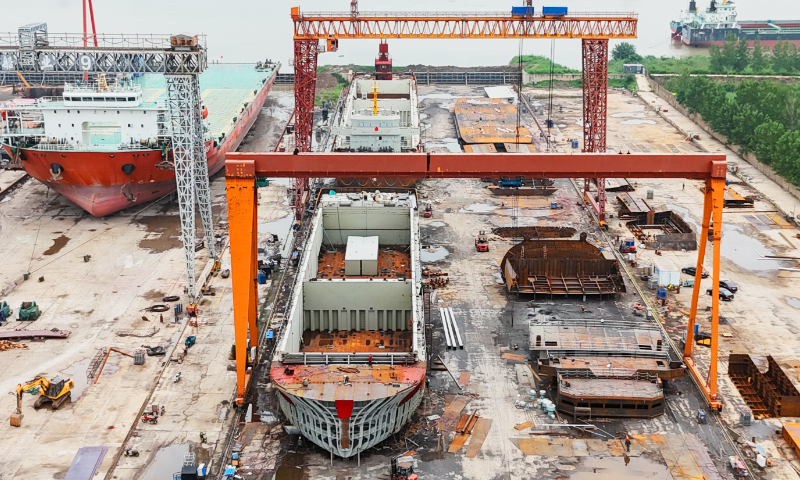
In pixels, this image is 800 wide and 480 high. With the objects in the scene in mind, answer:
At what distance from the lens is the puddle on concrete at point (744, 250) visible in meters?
46.3

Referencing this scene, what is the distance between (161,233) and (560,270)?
867 inches

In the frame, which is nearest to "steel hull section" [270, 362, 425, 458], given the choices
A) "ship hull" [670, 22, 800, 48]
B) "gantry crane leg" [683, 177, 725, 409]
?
"gantry crane leg" [683, 177, 725, 409]

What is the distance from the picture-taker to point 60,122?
5344cm

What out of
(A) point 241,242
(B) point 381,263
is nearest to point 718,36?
(B) point 381,263

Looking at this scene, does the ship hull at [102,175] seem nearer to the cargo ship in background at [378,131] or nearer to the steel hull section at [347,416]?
the cargo ship in background at [378,131]

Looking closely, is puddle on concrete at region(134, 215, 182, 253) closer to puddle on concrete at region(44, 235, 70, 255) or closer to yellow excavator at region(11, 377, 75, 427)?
puddle on concrete at region(44, 235, 70, 255)

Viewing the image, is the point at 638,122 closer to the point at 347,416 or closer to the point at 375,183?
the point at 375,183

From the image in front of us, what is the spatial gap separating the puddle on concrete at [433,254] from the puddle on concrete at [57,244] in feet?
61.4

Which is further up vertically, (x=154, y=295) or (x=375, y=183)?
(x=375, y=183)

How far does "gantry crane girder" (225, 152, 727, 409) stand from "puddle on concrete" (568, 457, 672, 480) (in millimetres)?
5271

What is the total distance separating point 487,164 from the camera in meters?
33.2

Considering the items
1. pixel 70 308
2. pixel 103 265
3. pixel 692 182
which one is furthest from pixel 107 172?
pixel 692 182

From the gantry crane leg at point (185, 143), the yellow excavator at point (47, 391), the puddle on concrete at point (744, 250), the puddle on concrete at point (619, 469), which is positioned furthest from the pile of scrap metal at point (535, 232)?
the yellow excavator at point (47, 391)

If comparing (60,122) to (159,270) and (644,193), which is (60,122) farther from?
(644,193)
